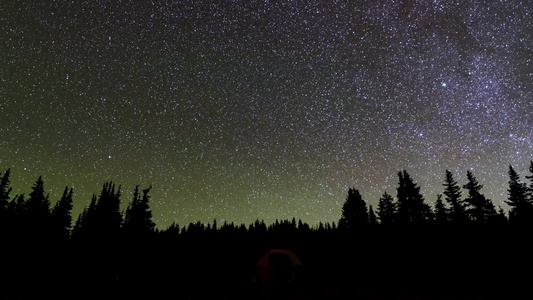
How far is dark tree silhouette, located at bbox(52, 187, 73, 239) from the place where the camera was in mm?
57466

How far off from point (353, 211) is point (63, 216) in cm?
5767

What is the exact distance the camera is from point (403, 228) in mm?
34312

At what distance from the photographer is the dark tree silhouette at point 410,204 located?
2084 inches

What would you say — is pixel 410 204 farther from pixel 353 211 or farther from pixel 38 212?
pixel 38 212

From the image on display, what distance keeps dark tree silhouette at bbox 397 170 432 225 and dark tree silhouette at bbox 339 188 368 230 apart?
7787 millimetres

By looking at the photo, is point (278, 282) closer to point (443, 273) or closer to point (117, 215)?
point (443, 273)

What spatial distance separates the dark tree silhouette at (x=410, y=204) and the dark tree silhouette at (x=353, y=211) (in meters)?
7.79

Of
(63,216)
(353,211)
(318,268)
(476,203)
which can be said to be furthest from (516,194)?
(63,216)

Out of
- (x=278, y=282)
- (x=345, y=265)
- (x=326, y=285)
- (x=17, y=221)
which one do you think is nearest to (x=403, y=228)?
(x=345, y=265)

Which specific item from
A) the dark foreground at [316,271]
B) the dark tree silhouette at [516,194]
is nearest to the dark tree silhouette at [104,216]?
the dark foreground at [316,271]

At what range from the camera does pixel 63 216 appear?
202ft

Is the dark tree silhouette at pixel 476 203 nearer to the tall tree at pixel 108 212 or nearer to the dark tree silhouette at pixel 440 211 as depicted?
the dark tree silhouette at pixel 440 211

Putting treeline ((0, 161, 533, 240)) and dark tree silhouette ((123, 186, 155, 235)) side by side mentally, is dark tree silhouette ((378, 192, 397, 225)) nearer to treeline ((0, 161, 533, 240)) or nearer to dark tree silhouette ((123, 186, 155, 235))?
treeline ((0, 161, 533, 240))

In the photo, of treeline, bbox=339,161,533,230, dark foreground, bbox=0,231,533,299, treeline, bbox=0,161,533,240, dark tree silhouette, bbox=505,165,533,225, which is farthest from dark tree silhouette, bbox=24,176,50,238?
dark tree silhouette, bbox=505,165,533,225
